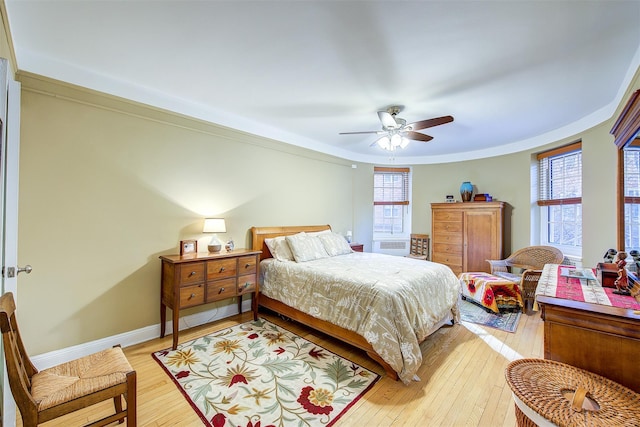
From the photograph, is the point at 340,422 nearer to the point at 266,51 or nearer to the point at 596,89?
the point at 266,51

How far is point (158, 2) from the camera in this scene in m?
1.62

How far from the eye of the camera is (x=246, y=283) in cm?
314

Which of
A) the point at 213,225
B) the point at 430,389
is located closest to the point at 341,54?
the point at 213,225

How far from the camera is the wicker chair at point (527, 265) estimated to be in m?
3.55

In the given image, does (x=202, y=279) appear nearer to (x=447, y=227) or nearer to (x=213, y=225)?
(x=213, y=225)

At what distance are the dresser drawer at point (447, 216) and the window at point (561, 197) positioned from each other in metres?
1.24

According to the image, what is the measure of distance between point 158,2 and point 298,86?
4.15ft

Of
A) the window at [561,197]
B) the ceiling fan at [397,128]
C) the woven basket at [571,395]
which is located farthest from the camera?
the window at [561,197]

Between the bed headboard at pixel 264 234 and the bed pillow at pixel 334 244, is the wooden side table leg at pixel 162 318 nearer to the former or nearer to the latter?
the bed headboard at pixel 264 234

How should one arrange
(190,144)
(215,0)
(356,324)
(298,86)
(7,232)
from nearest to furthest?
(7,232)
(215,0)
(356,324)
(298,86)
(190,144)

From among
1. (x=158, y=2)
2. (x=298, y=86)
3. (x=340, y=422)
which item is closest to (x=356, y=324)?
(x=340, y=422)

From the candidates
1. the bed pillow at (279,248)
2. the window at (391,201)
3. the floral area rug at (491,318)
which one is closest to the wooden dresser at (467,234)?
the window at (391,201)

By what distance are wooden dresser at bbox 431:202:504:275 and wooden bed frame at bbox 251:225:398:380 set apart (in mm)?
2291

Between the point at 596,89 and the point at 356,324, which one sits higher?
the point at 596,89
